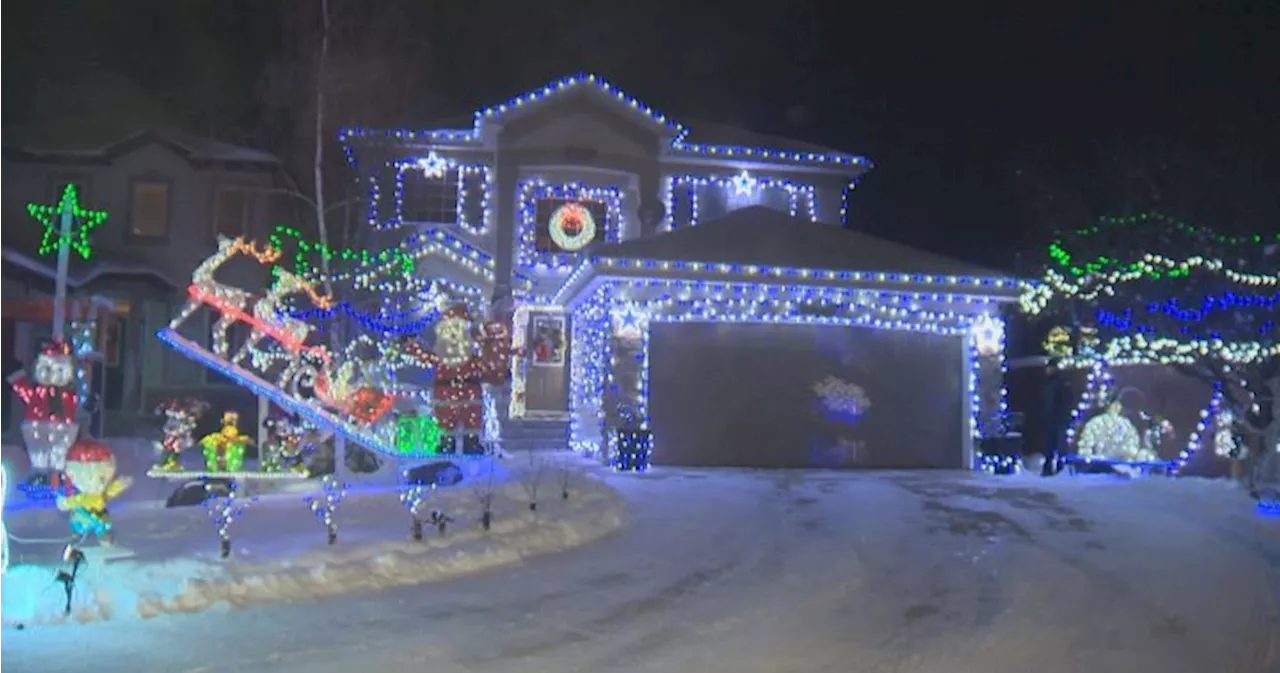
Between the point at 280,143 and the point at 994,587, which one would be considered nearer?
the point at 994,587

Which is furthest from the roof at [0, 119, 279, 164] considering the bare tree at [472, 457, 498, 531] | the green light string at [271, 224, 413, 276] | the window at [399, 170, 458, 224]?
the bare tree at [472, 457, 498, 531]

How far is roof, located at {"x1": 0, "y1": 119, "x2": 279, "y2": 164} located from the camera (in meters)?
28.6

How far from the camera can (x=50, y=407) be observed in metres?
14.6

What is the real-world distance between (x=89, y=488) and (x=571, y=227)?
18052 mm

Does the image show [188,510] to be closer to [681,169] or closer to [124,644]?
[124,644]

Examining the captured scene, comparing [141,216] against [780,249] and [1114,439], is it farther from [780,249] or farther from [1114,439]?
[1114,439]

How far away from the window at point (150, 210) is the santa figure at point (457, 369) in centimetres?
1220

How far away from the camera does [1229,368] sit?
19984mm

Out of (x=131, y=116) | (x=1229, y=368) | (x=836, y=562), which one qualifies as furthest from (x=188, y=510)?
(x=131, y=116)

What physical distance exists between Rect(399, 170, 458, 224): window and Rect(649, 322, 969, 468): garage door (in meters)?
9.67

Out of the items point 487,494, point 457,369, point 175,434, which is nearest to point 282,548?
point 487,494

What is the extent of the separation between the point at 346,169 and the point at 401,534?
21204 mm

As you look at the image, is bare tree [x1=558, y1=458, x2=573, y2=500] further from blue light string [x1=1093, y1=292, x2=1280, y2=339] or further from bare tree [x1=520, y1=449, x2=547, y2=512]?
blue light string [x1=1093, y1=292, x2=1280, y2=339]

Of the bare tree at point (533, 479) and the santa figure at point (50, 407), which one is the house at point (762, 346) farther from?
the santa figure at point (50, 407)
